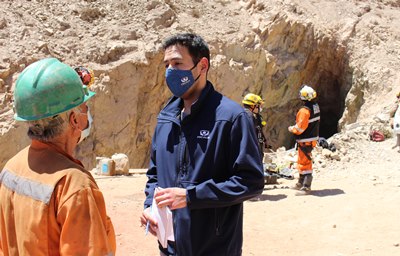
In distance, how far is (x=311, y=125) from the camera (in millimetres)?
8070

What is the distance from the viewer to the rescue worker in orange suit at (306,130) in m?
7.97

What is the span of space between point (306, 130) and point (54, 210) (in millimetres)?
6788

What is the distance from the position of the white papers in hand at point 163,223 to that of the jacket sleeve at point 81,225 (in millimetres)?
813

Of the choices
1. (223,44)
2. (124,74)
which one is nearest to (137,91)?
(124,74)

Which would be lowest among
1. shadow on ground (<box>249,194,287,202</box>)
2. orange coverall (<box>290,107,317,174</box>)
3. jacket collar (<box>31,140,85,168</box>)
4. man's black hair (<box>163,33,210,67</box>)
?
shadow on ground (<box>249,194,287,202</box>)

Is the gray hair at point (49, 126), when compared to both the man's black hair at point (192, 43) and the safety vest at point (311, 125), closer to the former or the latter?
the man's black hair at point (192, 43)

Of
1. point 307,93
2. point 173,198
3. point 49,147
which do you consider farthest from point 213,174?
point 307,93

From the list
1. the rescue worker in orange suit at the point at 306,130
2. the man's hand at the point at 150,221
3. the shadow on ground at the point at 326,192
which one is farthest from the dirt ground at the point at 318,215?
the man's hand at the point at 150,221

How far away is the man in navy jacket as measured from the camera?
2484 millimetres

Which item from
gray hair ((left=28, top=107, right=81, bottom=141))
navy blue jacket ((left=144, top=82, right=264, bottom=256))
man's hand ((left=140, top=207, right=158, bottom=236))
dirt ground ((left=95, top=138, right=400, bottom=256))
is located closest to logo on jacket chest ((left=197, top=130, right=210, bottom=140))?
navy blue jacket ((left=144, top=82, right=264, bottom=256))

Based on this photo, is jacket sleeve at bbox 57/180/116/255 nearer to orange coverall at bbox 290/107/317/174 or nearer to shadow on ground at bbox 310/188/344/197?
orange coverall at bbox 290/107/317/174

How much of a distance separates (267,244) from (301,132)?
2.75 m

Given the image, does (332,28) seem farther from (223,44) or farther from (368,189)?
(368,189)

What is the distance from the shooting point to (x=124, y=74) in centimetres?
1345
